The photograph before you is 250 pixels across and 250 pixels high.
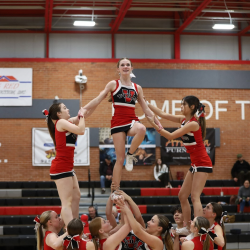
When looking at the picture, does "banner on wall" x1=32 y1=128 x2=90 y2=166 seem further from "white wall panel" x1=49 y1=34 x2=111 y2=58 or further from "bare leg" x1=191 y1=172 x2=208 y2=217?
"bare leg" x1=191 y1=172 x2=208 y2=217

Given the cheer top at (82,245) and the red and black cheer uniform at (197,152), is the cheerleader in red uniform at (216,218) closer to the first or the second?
the red and black cheer uniform at (197,152)

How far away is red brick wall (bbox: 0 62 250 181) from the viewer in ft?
50.1

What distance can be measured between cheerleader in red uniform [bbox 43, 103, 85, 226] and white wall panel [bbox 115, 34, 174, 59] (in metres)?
11.0

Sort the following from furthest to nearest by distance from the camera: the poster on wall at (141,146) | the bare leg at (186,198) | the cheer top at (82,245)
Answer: the poster on wall at (141,146)
the bare leg at (186,198)
the cheer top at (82,245)

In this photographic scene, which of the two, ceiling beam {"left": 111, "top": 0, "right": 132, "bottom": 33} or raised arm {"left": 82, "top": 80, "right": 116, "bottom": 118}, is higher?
ceiling beam {"left": 111, "top": 0, "right": 132, "bottom": 33}

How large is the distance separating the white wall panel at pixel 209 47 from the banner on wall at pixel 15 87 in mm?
6628

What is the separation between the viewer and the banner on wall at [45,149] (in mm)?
15188

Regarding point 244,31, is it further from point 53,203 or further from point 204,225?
point 204,225

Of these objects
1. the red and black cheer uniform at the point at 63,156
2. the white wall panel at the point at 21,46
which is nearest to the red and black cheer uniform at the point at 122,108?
the red and black cheer uniform at the point at 63,156

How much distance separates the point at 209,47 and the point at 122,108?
11.9 meters

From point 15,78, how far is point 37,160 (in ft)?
11.3

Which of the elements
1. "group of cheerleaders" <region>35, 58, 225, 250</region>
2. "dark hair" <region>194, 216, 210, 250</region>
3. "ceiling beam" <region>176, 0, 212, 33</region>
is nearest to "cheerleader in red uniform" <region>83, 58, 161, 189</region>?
"group of cheerleaders" <region>35, 58, 225, 250</region>

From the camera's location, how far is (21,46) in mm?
15719

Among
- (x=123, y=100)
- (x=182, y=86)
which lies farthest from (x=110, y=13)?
(x=123, y=100)
